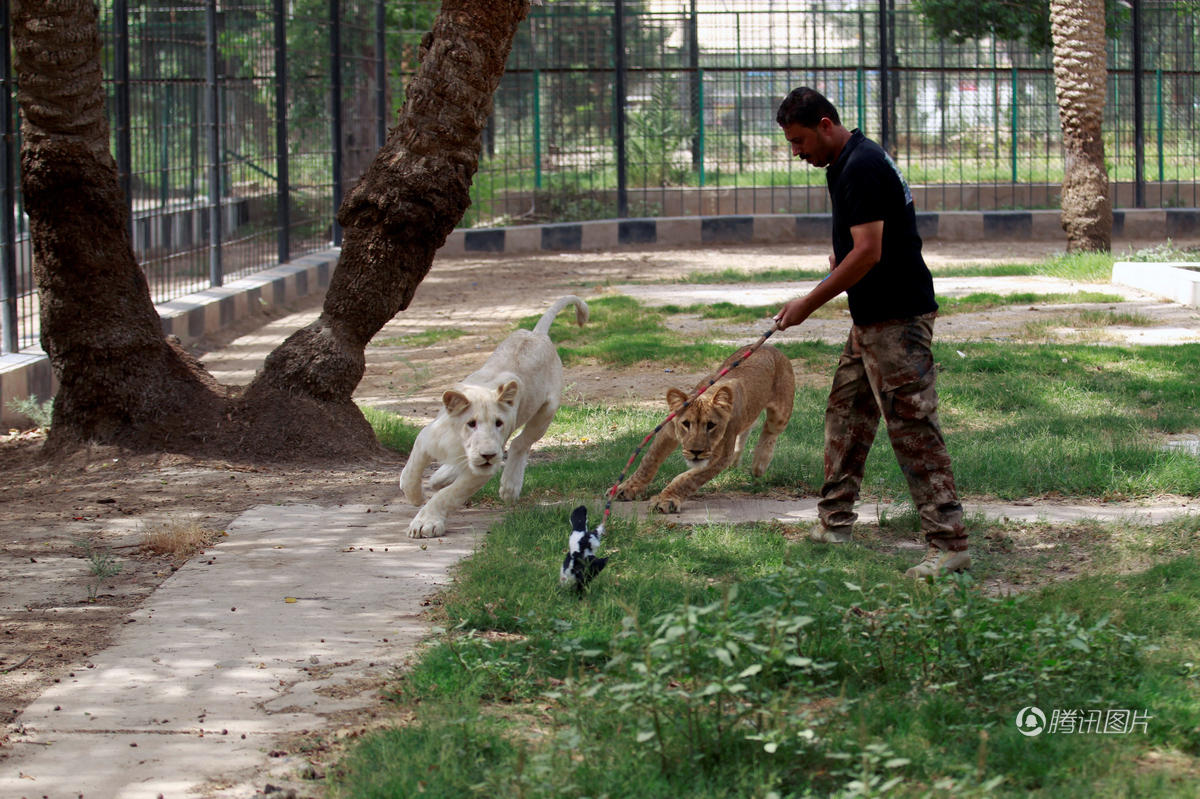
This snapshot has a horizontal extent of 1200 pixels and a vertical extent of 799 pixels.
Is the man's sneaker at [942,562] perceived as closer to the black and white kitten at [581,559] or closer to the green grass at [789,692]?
the green grass at [789,692]

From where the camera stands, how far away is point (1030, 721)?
387 cm

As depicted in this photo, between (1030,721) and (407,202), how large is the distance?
17.5 feet

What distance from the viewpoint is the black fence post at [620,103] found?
22.3 m

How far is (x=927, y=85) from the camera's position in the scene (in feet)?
78.1

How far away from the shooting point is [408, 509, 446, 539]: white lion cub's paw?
20.8 feet

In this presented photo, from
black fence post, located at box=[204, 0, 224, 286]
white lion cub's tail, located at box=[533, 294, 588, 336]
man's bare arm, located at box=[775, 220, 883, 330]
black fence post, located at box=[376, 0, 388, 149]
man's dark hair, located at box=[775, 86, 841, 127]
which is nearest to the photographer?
man's bare arm, located at box=[775, 220, 883, 330]

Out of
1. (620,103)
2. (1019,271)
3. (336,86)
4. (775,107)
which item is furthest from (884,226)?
(775,107)

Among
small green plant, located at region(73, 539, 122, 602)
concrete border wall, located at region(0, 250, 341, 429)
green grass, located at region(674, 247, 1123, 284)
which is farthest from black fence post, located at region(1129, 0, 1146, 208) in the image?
small green plant, located at region(73, 539, 122, 602)

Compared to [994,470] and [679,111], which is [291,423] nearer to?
[994,470]

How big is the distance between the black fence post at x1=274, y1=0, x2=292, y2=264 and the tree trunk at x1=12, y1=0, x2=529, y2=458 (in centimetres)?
871

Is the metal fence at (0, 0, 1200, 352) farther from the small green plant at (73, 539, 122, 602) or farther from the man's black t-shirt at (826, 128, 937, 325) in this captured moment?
the man's black t-shirt at (826, 128, 937, 325)

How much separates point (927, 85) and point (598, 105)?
609 cm

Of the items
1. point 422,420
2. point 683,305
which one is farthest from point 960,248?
point 422,420

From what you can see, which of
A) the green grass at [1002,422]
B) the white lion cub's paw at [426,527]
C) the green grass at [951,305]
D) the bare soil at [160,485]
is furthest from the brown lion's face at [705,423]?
the green grass at [951,305]
